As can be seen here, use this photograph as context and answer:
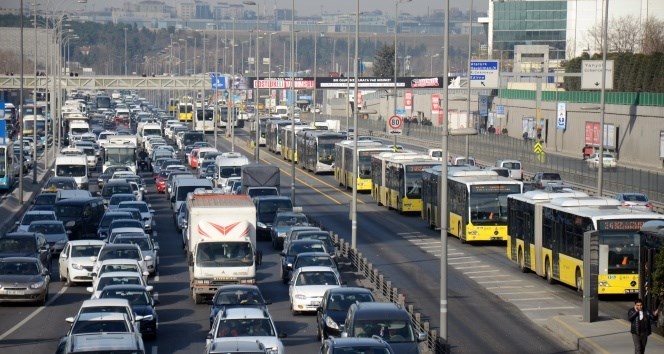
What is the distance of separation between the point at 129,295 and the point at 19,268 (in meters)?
6.23

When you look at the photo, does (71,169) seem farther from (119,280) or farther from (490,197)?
(119,280)

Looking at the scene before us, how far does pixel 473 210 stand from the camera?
1933 inches

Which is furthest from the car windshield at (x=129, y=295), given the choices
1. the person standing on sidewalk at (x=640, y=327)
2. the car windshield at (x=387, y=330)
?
the person standing on sidewalk at (x=640, y=327)

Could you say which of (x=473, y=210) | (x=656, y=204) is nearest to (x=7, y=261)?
(x=473, y=210)

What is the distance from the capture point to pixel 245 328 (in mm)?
26594

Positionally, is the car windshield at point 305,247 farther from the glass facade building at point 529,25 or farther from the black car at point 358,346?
the glass facade building at point 529,25

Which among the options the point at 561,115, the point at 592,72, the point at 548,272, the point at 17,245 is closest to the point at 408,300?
the point at 548,272

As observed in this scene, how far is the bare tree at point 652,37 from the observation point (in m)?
119

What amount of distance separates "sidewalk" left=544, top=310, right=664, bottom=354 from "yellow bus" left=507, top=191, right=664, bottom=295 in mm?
2113

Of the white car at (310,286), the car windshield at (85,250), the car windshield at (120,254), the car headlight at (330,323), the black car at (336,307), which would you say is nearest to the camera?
the car headlight at (330,323)

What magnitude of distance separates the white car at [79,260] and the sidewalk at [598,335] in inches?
556

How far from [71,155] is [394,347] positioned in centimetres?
5055

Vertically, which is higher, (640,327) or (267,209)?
(640,327)

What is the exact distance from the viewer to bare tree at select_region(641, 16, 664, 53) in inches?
4692
